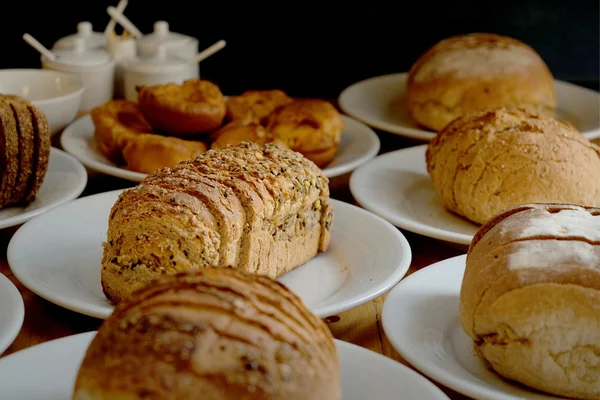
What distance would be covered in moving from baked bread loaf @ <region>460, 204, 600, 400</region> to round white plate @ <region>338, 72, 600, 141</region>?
947 millimetres

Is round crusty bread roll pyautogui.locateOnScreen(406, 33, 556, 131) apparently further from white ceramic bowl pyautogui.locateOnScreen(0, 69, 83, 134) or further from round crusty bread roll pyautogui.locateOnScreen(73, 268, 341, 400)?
round crusty bread roll pyautogui.locateOnScreen(73, 268, 341, 400)

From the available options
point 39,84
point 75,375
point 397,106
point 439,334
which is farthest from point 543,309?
point 39,84

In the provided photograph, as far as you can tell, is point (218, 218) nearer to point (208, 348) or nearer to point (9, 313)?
point (9, 313)

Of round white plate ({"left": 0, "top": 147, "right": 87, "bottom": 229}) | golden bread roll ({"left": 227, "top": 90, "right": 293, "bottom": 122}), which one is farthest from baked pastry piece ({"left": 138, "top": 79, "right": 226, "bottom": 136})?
round white plate ({"left": 0, "top": 147, "right": 87, "bottom": 229})

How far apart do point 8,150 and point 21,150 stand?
32mm

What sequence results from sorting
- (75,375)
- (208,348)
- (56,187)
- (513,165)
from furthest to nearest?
(56,187), (513,165), (75,375), (208,348)

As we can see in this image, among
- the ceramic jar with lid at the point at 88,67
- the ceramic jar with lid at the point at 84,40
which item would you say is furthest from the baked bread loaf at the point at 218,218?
the ceramic jar with lid at the point at 84,40

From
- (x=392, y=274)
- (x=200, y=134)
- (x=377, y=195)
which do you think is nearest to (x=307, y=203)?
(x=392, y=274)

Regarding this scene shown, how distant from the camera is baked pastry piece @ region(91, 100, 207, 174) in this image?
5.13 feet

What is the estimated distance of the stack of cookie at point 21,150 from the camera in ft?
4.50

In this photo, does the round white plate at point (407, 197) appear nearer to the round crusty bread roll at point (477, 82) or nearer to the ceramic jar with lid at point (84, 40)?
the round crusty bread roll at point (477, 82)

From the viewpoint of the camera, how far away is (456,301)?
42.2 inches

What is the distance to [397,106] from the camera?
83.8 inches

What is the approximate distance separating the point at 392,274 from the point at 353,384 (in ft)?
1.03
